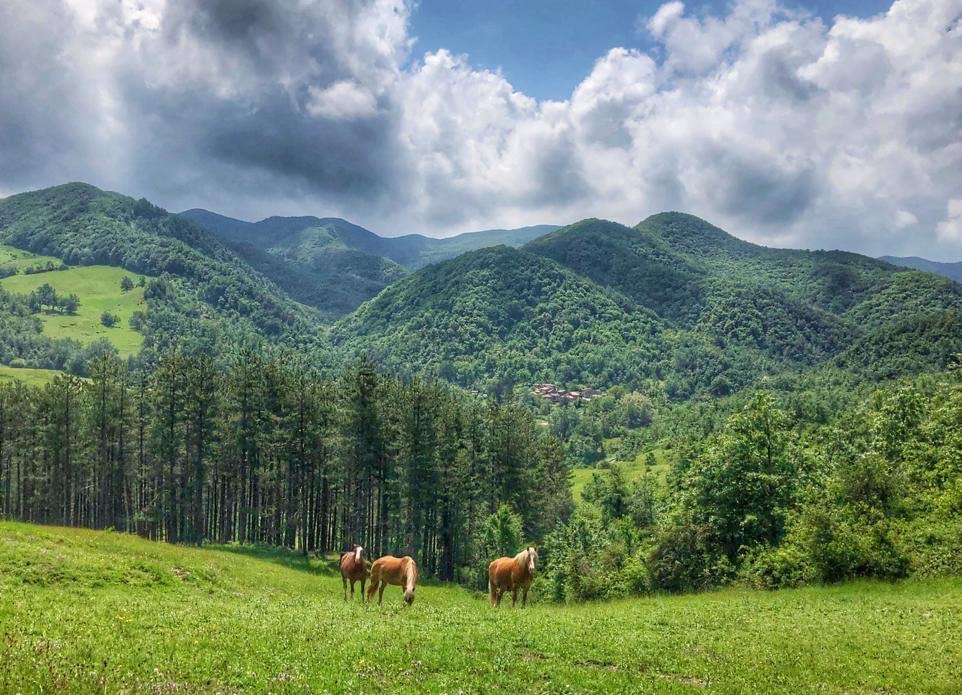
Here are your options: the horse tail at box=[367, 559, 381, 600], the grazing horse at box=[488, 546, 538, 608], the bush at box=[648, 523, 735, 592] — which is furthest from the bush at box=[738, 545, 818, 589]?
the horse tail at box=[367, 559, 381, 600]

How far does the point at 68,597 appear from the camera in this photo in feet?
63.1

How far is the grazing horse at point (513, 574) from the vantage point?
27859mm

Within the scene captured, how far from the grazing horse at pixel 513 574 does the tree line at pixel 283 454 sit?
31.0 meters

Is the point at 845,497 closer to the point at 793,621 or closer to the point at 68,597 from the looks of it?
the point at 793,621

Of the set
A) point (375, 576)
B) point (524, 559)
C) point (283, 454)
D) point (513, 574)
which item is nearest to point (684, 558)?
point (513, 574)

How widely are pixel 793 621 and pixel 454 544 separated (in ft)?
166

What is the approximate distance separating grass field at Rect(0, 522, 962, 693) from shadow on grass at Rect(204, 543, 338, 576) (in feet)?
79.6

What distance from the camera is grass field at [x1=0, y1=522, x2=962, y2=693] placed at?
12750 millimetres

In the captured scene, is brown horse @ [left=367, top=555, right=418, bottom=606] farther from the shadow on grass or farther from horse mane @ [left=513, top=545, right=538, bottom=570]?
A: the shadow on grass

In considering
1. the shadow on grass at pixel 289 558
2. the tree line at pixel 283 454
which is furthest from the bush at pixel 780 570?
the shadow on grass at pixel 289 558

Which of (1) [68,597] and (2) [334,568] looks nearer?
(1) [68,597]

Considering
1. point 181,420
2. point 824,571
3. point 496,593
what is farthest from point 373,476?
point 824,571

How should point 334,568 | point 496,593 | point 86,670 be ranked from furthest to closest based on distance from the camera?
point 334,568
point 496,593
point 86,670

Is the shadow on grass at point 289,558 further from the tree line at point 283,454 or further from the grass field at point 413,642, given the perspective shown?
the grass field at point 413,642
